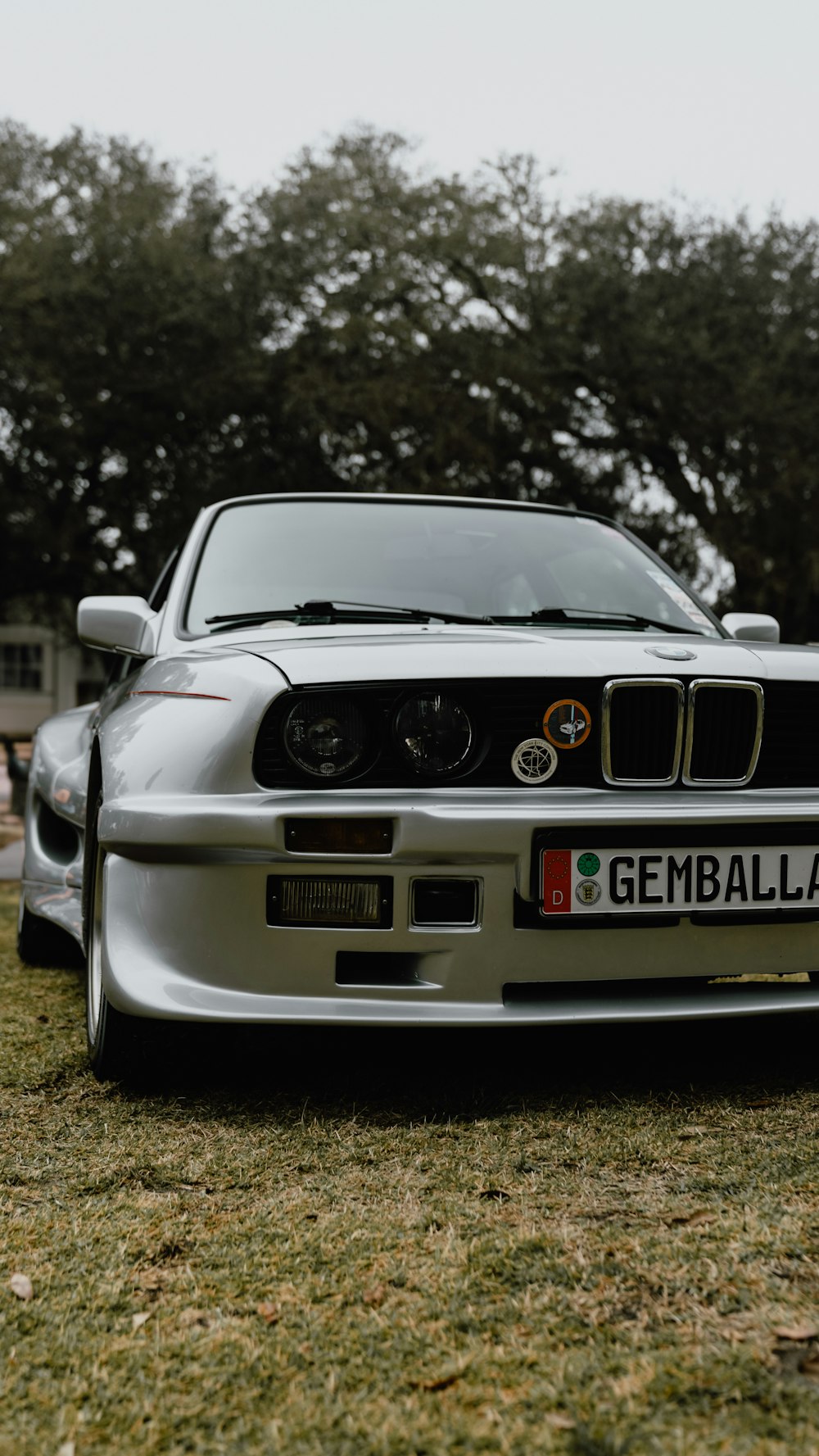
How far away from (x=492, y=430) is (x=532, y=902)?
16.2 metres

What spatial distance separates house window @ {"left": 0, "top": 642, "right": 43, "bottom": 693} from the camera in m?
40.3

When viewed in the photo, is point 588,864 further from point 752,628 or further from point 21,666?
point 21,666

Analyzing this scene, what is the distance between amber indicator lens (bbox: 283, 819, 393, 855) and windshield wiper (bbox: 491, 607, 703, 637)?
0.97 meters

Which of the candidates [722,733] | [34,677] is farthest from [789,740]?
[34,677]

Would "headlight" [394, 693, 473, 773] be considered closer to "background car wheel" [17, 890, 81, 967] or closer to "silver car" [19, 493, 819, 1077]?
"silver car" [19, 493, 819, 1077]

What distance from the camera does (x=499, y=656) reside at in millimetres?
2760

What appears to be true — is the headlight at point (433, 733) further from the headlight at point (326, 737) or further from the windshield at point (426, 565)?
the windshield at point (426, 565)

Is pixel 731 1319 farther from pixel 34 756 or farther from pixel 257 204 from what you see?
pixel 257 204

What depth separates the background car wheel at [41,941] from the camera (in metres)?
4.90

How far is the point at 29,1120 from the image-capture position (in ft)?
8.99

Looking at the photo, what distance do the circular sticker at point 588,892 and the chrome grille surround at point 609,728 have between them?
21 centimetres

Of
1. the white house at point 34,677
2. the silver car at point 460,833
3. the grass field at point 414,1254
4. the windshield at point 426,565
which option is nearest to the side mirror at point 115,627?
the windshield at point 426,565

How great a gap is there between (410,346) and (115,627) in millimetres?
15263

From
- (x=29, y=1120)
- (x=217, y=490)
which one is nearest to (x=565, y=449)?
(x=217, y=490)
